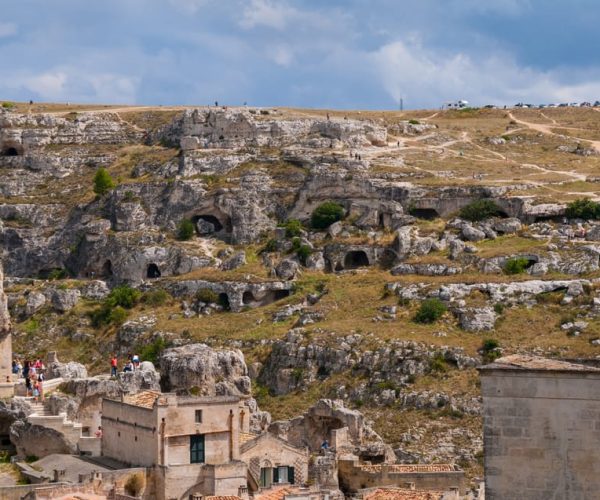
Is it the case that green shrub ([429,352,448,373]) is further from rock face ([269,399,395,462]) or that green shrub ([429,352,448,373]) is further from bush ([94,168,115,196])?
bush ([94,168,115,196])

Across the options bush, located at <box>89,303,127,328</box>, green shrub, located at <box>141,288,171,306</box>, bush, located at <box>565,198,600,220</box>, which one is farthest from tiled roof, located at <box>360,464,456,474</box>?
bush, located at <box>565,198,600,220</box>

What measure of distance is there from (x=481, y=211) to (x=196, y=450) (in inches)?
1967

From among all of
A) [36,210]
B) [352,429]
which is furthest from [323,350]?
[36,210]

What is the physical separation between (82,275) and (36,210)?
9.80m

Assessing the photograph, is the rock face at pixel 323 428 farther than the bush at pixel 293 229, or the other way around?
the bush at pixel 293 229

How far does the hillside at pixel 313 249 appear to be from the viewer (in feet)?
261

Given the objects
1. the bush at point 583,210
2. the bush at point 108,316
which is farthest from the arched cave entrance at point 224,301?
the bush at point 583,210

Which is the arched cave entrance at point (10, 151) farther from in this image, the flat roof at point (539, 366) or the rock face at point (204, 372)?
the flat roof at point (539, 366)

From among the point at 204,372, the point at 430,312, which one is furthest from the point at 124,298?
the point at 204,372

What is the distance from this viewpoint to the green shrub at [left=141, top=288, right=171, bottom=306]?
94.8m

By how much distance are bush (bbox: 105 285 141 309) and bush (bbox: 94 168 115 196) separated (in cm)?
1610

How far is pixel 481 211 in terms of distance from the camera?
98000 mm

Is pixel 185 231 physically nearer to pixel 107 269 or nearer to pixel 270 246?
pixel 107 269

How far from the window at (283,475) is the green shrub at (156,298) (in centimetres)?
4275
